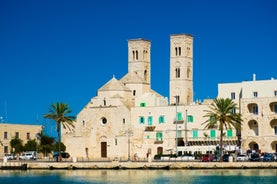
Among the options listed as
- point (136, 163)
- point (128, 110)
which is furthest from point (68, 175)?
point (128, 110)

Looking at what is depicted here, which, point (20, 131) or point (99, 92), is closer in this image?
point (99, 92)

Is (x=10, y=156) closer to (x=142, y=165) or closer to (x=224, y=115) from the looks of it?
(x=142, y=165)

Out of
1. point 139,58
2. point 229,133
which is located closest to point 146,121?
point 229,133

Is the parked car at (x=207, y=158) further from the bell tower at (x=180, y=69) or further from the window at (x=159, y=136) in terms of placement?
the bell tower at (x=180, y=69)

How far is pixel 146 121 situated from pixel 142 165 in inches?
822

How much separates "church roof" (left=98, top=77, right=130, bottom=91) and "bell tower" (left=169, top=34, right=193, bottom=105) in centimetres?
816

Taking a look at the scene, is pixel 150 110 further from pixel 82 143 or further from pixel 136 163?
pixel 136 163

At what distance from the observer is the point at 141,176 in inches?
3290

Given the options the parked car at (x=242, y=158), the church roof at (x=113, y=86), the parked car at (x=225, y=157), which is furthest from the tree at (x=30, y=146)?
the parked car at (x=242, y=158)

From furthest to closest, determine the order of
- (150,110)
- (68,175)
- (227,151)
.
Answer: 1. (150,110)
2. (227,151)
3. (68,175)

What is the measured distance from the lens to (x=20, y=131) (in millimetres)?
124312

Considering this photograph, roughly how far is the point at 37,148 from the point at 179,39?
2633 cm

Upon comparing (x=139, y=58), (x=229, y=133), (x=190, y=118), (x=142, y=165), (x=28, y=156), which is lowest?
(x=142, y=165)

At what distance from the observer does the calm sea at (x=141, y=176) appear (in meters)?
78.0
